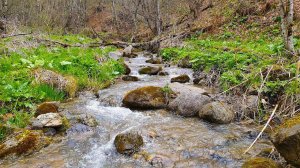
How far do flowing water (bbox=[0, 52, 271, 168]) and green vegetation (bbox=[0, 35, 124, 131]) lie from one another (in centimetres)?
74

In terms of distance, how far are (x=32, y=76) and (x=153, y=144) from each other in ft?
12.6

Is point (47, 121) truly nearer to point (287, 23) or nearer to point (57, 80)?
point (57, 80)

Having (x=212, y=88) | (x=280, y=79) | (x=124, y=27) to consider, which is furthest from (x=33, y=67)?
(x=124, y=27)

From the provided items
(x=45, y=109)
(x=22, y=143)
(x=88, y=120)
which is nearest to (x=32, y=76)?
(x=45, y=109)

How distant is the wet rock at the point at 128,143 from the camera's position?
4.41m

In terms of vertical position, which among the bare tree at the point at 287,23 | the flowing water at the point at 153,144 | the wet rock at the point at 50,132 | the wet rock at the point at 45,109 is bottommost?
the flowing water at the point at 153,144

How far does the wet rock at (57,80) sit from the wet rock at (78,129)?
209cm

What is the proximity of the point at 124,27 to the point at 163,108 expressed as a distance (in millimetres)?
23563

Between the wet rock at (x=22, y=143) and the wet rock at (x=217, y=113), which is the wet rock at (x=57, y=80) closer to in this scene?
the wet rock at (x=22, y=143)

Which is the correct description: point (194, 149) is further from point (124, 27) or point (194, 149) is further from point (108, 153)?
point (124, 27)

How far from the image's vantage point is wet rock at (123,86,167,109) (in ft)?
21.8

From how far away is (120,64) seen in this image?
10.8m

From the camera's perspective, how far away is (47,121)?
510 cm

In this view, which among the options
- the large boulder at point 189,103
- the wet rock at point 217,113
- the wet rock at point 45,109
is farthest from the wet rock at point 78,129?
the wet rock at point 217,113
